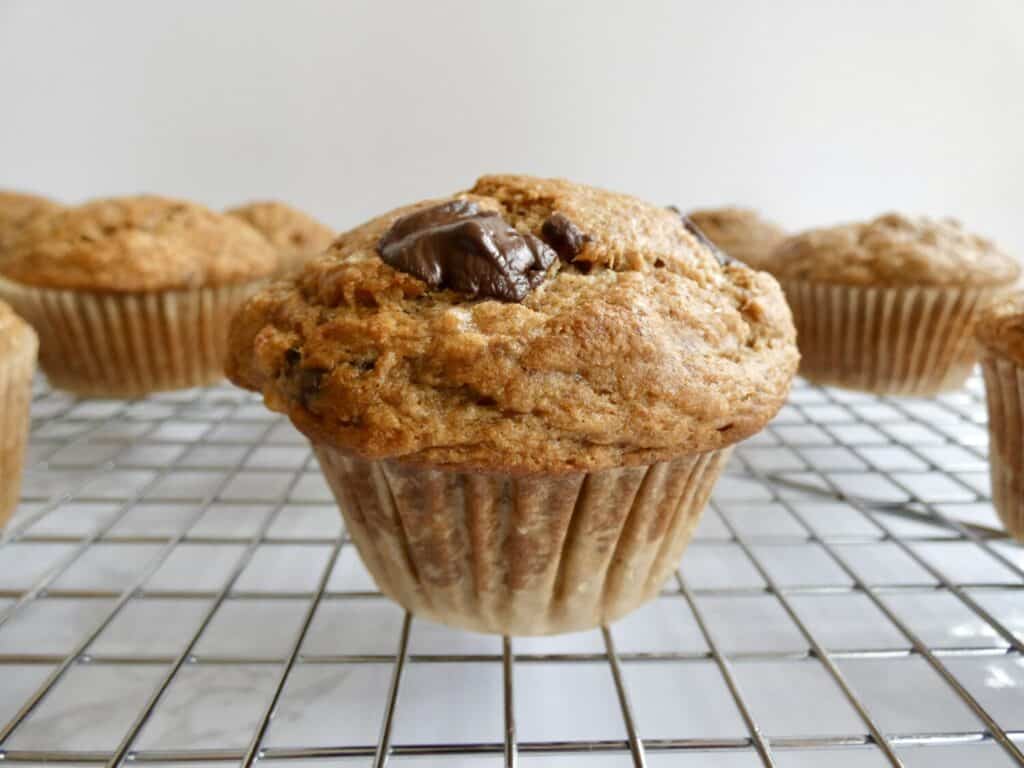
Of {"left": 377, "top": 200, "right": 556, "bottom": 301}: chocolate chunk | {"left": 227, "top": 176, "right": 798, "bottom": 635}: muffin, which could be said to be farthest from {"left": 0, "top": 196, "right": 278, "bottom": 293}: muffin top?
{"left": 377, "top": 200, "right": 556, "bottom": 301}: chocolate chunk

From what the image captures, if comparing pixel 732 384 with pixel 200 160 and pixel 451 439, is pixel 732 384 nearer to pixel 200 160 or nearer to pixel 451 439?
pixel 451 439

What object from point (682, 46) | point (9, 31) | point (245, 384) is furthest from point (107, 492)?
point (682, 46)

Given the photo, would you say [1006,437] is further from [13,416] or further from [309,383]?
[13,416]

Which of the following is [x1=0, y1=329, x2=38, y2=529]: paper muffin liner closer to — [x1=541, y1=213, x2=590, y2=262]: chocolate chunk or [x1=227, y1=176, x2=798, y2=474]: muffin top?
[x1=227, y1=176, x2=798, y2=474]: muffin top

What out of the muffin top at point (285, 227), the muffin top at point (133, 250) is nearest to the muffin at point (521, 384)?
the muffin top at point (133, 250)

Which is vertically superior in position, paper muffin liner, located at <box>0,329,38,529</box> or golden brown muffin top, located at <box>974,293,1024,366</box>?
golden brown muffin top, located at <box>974,293,1024,366</box>

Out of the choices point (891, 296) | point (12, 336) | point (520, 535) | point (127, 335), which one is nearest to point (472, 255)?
point (520, 535)
